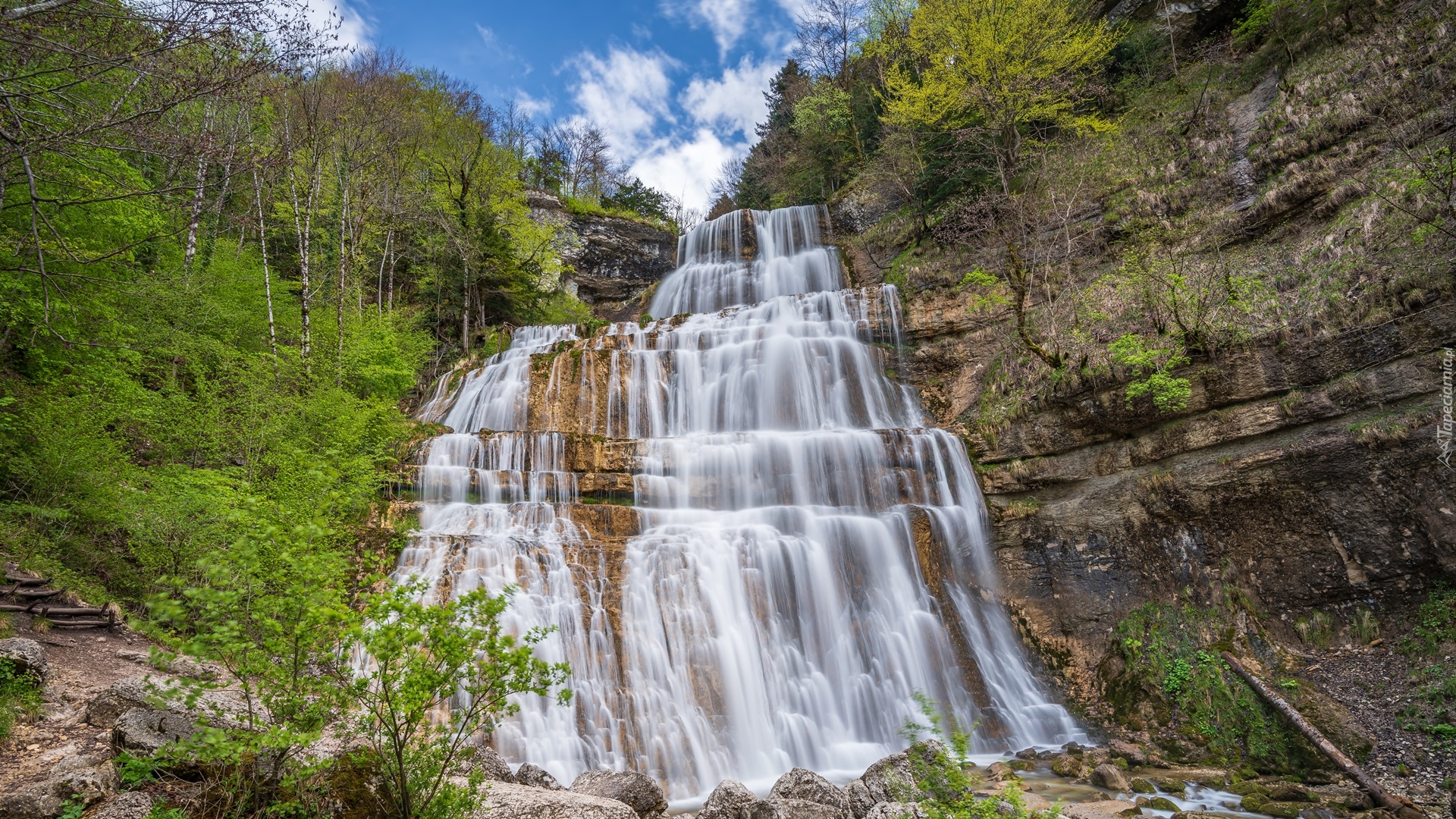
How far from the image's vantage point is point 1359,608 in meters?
8.22

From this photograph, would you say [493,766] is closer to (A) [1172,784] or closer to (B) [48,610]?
(B) [48,610]

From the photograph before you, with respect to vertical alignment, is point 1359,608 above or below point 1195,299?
below

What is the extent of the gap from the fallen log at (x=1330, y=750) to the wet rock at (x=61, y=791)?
34.7 ft

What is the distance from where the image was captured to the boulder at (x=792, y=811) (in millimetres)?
5098

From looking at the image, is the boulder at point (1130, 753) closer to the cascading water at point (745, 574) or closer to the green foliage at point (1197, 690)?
the green foliage at point (1197, 690)

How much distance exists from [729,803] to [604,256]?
2774 cm

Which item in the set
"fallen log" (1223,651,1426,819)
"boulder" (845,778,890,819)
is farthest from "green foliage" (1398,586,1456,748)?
"boulder" (845,778,890,819)

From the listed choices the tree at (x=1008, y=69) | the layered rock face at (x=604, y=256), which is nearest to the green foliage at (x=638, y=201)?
the layered rock face at (x=604, y=256)

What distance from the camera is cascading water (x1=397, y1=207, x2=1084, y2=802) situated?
8.56 metres

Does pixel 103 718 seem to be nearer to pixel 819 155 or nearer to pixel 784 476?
pixel 784 476

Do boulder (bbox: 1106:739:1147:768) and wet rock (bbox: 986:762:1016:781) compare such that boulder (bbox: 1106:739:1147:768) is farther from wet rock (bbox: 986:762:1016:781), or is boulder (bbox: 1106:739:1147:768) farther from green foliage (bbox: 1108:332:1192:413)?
green foliage (bbox: 1108:332:1192:413)

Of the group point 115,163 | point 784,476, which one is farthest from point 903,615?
point 115,163

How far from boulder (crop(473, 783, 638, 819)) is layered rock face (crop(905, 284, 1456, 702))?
27.3 feet

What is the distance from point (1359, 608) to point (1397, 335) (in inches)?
149
